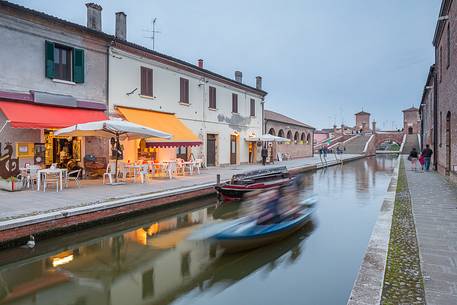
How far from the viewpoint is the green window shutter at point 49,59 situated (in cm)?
1294

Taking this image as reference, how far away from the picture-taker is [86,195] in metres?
10.3

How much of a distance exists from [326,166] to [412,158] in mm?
9002

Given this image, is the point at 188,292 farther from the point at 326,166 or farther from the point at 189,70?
the point at 326,166

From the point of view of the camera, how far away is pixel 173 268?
6512 millimetres

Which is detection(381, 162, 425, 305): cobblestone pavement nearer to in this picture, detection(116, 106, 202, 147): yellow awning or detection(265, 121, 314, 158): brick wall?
detection(116, 106, 202, 147): yellow awning

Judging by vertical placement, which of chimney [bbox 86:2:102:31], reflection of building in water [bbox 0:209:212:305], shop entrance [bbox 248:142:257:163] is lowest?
reflection of building in water [bbox 0:209:212:305]

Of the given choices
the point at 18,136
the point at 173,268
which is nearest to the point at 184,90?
the point at 18,136

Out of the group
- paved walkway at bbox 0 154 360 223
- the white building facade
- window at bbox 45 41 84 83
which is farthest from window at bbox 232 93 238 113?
paved walkway at bbox 0 154 360 223

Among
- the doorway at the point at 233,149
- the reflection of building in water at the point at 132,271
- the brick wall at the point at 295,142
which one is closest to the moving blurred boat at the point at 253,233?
the reflection of building in water at the point at 132,271

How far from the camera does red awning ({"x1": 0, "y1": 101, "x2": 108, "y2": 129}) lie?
1129 cm

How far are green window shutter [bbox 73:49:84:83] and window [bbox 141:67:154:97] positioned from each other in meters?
3.47

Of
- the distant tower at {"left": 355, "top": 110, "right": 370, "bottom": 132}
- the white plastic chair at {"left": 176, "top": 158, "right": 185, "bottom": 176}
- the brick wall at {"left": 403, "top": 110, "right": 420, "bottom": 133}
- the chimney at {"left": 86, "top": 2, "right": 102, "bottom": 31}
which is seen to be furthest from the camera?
the distant tower at {"left": 355, "top": 110, "right": 370, "bottom": 132}

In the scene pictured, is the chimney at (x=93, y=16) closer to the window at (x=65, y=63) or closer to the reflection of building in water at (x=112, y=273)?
the window at (x=65, y=63)

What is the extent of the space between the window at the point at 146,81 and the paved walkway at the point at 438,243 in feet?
41.1
